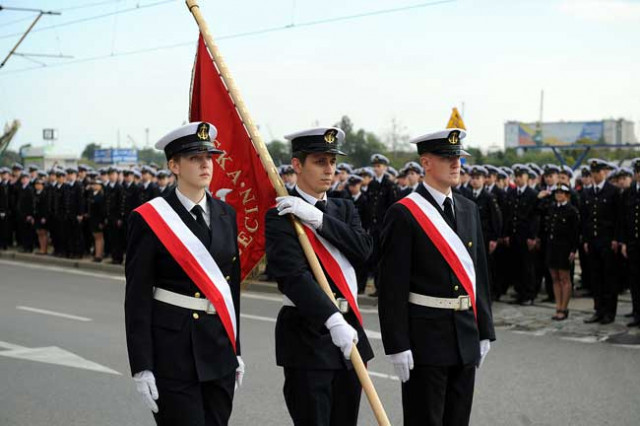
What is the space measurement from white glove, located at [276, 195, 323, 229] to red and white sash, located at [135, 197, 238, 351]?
457 mm

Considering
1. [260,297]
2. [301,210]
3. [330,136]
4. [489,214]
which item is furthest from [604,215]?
[301,210]

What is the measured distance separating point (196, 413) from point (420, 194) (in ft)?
5.79

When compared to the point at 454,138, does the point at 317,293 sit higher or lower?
lower

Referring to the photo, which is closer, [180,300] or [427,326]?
[180,300]

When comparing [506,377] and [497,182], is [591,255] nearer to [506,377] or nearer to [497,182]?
[497,182]

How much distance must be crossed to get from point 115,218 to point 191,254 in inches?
595

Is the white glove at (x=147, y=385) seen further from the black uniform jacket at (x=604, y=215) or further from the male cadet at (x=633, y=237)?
the black uniform jacket at (x=604, y=215)

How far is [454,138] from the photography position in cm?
462

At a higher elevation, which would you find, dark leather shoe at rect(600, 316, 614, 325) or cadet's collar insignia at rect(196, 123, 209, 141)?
cadet's collar insignia at rect(196, 123, 209, 141)

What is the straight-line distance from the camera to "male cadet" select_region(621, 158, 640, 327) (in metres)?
10.6

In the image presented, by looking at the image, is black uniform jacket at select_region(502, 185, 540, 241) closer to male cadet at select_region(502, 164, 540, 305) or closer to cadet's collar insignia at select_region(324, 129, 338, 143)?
male cadet at select_region(502, 164, 540, 305)

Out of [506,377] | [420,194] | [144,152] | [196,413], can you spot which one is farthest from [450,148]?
[144,152]

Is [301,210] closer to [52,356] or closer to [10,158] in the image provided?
[52,356]

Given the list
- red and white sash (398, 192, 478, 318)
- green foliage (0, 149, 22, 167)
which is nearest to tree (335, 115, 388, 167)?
green foliage (0, 149, 22, 167)
